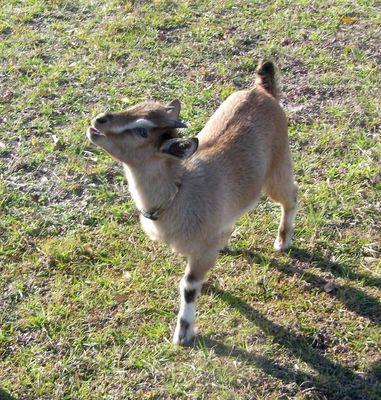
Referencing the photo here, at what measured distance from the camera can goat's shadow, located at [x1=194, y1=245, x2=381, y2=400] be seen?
3.76 metres

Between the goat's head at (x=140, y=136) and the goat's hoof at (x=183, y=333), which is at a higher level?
the goat's head at (x=140, y=136)

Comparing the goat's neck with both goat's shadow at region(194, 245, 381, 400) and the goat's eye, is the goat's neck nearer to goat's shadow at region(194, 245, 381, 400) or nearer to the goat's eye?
the goat's eye

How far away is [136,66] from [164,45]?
1.65 feet

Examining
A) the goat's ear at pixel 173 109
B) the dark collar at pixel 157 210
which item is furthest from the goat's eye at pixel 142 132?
the dark collar at pixel 157 210

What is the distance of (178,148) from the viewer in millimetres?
3443

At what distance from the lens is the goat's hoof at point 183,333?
404 centimetres

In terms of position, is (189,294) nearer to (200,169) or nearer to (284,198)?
(200,169)

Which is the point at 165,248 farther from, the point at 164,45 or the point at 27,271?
the point at 164,45

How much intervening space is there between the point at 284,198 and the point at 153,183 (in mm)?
1254

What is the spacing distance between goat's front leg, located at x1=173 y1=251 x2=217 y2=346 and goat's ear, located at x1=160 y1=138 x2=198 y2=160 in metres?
0.80

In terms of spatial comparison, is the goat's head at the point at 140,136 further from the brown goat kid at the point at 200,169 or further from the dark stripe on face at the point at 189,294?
the dark stripe on face at the point at 189,294

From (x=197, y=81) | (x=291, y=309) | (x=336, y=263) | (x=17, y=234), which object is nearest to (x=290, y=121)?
(x=197, y=81)

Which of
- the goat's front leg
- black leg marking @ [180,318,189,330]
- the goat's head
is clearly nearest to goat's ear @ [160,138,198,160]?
the goat's head

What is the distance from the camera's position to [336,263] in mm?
4570
